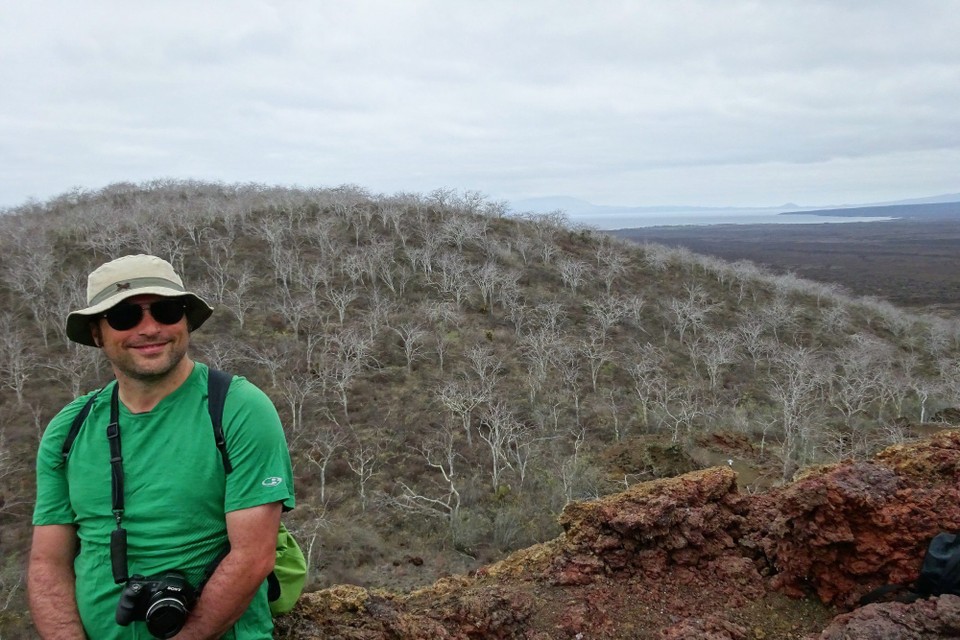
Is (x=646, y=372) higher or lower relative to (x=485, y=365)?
lower

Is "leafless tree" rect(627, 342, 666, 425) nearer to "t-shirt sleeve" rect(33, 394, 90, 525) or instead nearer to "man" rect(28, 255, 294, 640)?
"man" rect(28, 255, 294, 640)

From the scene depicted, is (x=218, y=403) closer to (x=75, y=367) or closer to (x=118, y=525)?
(x=118, y=525)

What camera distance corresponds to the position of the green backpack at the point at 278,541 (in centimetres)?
231

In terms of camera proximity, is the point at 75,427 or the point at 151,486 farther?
the point at 75,427

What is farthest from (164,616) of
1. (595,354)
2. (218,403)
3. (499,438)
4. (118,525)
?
(595,354)

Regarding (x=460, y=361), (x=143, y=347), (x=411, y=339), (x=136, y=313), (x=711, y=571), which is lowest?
(x=460, y=361)

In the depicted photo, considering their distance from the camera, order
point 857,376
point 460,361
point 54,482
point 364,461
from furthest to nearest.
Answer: point 460,361
point 857,376
point 364,461
point 54,482

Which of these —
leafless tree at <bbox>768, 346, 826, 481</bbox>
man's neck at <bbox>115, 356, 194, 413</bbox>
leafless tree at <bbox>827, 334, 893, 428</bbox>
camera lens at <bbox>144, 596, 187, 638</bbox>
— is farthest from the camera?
leafless tree at <bbox>827, 334, 893, 428</bbox>

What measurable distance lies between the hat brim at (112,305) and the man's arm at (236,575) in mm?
880

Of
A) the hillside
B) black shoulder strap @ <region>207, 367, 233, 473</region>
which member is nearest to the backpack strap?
black shoulder strap @ <region>207, 367, 233, 473</region>

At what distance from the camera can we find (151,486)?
7.54 feet

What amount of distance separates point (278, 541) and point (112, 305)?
1.33 meters

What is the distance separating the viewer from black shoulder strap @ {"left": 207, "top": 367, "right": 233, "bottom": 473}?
2.30 meters

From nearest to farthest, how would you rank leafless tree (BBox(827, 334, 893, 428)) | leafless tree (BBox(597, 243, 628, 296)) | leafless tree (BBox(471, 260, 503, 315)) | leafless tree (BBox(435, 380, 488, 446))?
leafless tree (BBox(435, 380, 488, 446)) → leafless tree (BBox(827, 334, 893, 428)) → leafless tree (BBox(471, 260, 503, 315)) → leafless tree (BBox(597, 243, 628, 296))
